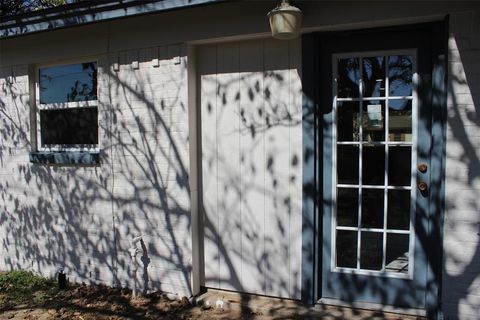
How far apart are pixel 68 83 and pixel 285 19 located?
2957 mm

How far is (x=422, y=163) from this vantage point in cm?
364

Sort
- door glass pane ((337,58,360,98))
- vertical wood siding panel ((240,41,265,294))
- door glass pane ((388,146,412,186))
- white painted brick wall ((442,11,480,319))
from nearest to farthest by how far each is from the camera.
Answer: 1. white painted brick wall ((442,11,480,319))
2. door glass pane ((388,146,412,186))
3. door glass pane ((337,58,360,98))
4. vertical wood siding panel ((240,41,265,294))

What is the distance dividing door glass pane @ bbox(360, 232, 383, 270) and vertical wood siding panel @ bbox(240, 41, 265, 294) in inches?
36.0

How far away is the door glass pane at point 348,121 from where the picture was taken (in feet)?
12.7

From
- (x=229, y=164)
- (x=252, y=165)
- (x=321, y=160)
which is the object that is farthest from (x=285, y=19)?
(x=229, y=164)

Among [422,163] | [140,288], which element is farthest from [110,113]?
[422,163]

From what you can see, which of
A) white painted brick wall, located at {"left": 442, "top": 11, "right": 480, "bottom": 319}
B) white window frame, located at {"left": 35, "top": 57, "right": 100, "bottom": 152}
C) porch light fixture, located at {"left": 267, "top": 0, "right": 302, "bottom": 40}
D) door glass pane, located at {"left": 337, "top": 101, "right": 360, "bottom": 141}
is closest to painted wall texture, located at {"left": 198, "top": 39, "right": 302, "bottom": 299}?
door glass pane, located at {"left": 337, "top": 101, "right": 360, "bottom": 141}

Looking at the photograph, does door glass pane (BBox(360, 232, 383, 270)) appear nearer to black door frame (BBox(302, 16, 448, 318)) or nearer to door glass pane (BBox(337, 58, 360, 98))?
→ black door frame (BBox(302, 16, 448, 318))

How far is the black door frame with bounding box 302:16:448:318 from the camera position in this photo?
3.49m

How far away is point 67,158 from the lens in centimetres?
501

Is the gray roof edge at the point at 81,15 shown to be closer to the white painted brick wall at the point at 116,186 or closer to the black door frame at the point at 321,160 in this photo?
the white painted brick wall at the point at 116,186

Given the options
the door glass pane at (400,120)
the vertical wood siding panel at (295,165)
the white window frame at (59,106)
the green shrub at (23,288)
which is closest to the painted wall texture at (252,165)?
the vertical wood siding panel at (295,165)

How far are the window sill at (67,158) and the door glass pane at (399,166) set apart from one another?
9.83ft

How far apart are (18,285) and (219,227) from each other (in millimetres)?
2592
